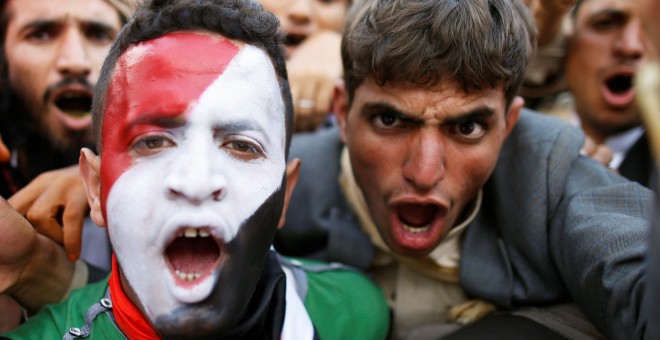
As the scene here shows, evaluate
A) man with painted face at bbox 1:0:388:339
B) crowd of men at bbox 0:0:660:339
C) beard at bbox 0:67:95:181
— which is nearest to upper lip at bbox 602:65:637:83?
crowd of men at bbox 0:0:660:339

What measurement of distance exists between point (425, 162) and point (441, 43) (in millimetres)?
349

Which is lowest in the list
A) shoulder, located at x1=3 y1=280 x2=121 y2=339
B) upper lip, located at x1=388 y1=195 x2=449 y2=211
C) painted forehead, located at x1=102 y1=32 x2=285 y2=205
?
shoulder, located at x1=3 y1=280 x2=121 y2=339

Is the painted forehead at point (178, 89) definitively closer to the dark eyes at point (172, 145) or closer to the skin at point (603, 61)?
the dark eyes at point (172, 145)

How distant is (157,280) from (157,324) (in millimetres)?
94

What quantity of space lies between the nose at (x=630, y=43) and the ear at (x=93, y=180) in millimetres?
2327

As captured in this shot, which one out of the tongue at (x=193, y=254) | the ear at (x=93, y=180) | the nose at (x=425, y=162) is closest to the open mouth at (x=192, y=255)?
the tongue at (x=193, y=254)

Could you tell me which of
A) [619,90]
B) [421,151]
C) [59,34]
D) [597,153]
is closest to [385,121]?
[421,151]

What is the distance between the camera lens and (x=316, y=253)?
248 centimetres

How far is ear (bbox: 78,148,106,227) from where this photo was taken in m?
1.77

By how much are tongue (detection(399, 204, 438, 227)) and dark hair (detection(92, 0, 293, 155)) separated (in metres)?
0.58

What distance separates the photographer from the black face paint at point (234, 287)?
4.88 ft

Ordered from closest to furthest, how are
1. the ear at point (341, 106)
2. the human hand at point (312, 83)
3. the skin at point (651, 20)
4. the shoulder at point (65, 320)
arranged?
1. the skin at point (651, 20)
2. the shoulder at point (65, 320)
3. the ear at point (341, 106)
4. the human hand at point (312, 83)

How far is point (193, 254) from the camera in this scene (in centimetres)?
159

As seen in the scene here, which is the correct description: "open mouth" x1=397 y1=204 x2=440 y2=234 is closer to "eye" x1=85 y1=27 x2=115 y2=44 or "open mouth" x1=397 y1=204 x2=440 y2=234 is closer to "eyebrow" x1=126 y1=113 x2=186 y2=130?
"eyebrow" x1=126 y1=113 x2=186 y2=130
